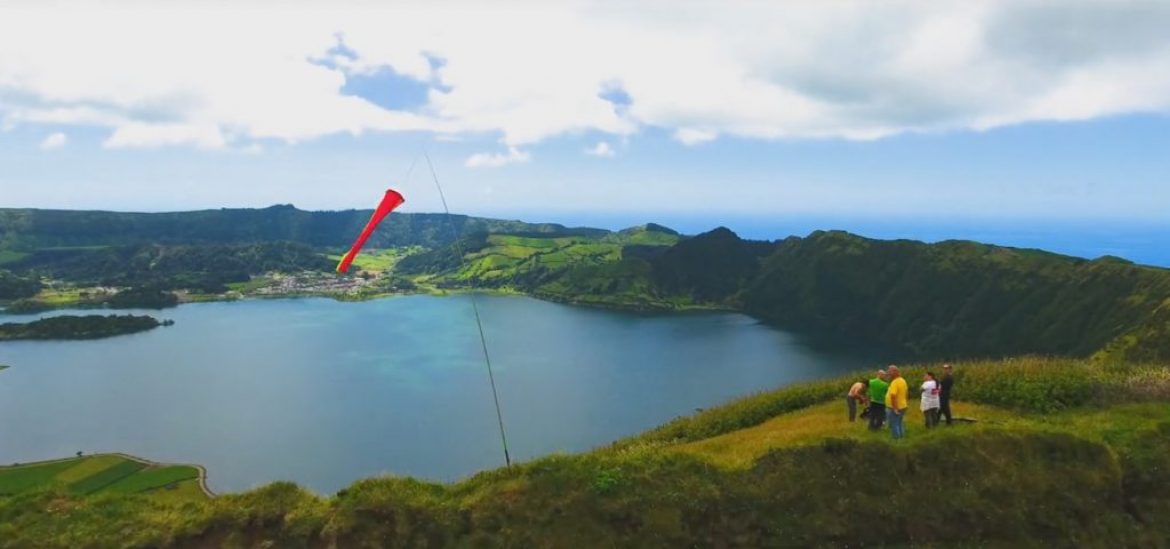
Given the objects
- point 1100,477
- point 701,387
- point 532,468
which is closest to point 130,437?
point 701,387

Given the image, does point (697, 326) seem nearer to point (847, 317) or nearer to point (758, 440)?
point (847, 317)

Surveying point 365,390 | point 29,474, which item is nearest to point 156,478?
point 29,474

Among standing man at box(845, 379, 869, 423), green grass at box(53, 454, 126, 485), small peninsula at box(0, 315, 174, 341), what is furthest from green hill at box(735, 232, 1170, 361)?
small peninsula at box(0, 315, 174, 341)

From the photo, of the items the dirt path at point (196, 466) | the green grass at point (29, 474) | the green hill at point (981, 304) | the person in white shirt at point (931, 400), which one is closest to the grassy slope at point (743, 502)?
the person in white shirt at point (931, 400)

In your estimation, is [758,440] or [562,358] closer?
[758,440]

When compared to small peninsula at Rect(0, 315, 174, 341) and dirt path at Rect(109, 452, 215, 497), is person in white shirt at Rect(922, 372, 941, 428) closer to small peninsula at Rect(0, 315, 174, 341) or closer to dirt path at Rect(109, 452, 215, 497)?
dirt path at Rect(109, 452, 215, 497)

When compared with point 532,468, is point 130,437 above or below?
below

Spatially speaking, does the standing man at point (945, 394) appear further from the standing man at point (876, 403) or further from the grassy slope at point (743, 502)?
the standing man at point (876, 403)
